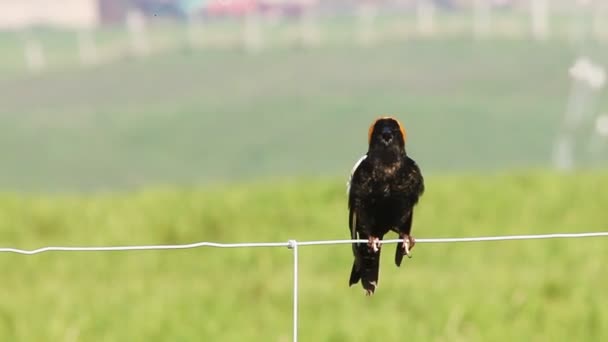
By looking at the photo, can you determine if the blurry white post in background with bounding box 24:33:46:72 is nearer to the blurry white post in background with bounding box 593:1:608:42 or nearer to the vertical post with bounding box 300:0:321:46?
the vertical post with bounding box 300:0:321:46

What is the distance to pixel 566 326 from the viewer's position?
7.54 m

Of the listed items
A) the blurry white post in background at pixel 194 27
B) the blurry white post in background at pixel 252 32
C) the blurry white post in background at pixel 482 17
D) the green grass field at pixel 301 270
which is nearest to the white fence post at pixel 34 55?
the blurry white post in background at pixel 194 27

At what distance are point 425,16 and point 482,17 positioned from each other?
2478mm

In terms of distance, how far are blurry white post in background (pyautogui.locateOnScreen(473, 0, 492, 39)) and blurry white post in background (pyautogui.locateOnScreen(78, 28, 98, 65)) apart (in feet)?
49.0

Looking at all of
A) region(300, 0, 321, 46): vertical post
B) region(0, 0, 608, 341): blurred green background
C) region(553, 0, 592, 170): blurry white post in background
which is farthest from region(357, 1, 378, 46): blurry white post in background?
region(553, 0, 592, 170): blurry white post in background

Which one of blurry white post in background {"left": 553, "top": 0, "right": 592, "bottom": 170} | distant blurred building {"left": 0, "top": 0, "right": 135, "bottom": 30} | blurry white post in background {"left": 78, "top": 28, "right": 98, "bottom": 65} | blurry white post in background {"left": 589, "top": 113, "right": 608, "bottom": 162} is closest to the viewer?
blurry white post in background {"left": 589, "top": 113, "right": 608, "bottom": 162}

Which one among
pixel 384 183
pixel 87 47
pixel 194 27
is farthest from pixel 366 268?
pixel 194 27

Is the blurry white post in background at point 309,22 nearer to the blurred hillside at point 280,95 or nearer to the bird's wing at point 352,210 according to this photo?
the blurred hillside at point 280,95

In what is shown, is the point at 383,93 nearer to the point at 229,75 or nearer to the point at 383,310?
the point at 229,75

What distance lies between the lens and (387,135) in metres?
4.51

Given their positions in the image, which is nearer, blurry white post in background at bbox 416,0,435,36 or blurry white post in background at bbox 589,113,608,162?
blurry white post in background at bbox 589,113,608,162

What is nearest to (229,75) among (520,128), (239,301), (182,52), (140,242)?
(182,52)

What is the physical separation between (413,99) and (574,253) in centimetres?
2320

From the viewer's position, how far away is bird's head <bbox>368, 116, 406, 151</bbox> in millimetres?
4504
